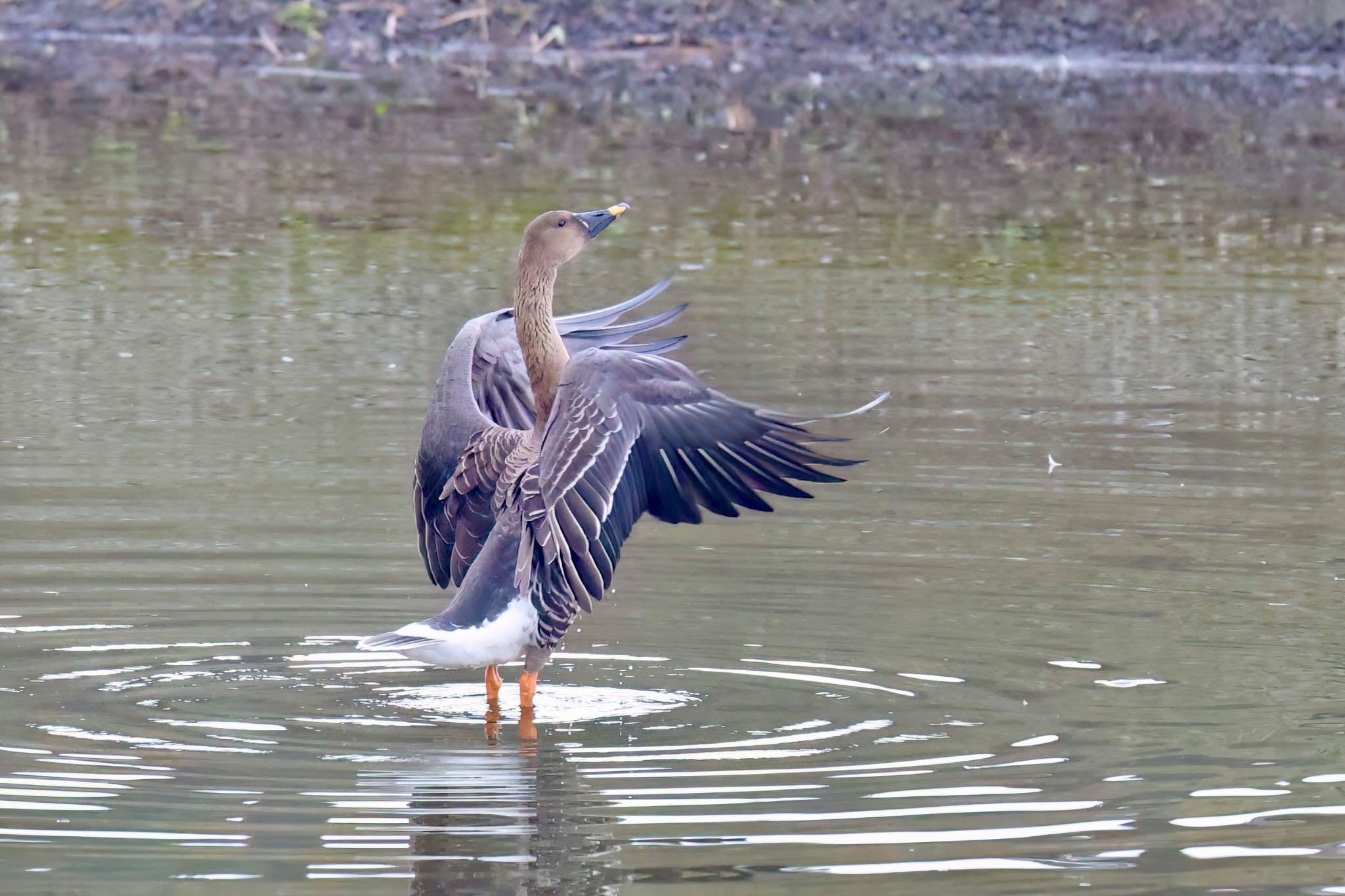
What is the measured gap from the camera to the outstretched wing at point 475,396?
28.7 feet

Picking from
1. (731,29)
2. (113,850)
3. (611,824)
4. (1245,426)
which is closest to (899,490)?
(1245,426)

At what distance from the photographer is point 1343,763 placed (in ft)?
24.6

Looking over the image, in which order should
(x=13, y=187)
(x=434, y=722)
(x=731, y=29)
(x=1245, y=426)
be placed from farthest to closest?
(x=731, y=29) → (x=13, y=187) → (x=1245, y=426) → (x=434, y=722)

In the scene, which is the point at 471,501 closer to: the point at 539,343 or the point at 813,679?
the point at 539,343

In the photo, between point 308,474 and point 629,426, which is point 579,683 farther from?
point 308,474

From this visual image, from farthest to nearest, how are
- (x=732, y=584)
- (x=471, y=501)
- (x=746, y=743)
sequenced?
(x=732, y=584) < (x=471, y=501) < (x=746, y=743)

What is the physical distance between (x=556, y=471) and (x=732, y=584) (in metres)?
2.34

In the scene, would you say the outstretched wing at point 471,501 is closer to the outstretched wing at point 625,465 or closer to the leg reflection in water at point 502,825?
the outstretched wing at point 625,465

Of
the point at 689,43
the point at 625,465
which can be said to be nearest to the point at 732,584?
the point at 625,465

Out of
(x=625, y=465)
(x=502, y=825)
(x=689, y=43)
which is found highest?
(x=689, y=43)

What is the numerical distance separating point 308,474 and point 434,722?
12.5ft

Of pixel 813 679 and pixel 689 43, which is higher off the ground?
pixel 689 43

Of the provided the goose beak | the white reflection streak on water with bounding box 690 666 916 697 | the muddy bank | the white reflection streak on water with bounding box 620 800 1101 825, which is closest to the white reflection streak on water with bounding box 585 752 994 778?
the white reflection streak on water with bounding box 620 800 1101 825

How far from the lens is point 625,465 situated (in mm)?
7961
